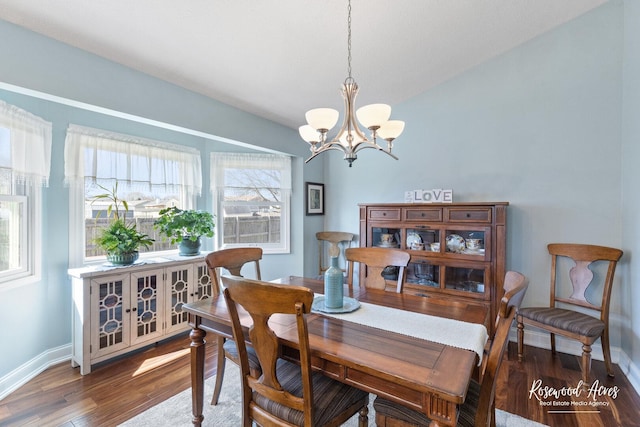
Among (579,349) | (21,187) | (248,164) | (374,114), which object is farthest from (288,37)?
(579,349)

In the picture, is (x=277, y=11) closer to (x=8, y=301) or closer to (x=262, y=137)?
(x=262, y=137)

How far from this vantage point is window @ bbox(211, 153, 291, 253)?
3811mm

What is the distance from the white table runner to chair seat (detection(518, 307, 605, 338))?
4.34 ft

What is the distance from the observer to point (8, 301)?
2.19 metres

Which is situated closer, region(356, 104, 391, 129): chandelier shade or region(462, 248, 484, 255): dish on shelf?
region(356, 104, 391, 129): chandelier shade

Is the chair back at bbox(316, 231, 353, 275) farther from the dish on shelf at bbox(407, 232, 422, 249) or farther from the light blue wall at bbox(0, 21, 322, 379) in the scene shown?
the light blue wall at bbox(0, 21, 322, 379)

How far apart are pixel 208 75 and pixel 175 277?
192 cm

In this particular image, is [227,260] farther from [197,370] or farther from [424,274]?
[424,274]

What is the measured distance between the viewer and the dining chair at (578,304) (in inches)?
87.9

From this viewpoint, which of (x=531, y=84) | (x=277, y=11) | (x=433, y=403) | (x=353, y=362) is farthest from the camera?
(x=531, y=84)

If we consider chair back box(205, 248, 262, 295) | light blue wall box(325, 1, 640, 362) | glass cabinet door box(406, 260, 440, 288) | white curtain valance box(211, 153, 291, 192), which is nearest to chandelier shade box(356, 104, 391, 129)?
chair back box(205, 248, 262, 295)

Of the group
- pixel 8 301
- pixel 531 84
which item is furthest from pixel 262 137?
pixel 531 84

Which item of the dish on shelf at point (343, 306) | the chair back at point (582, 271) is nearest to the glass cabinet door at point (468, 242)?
the chair back at point (582, 271)

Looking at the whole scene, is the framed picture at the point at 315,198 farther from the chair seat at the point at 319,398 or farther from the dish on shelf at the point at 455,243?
the chair seat at the point at 319,398
